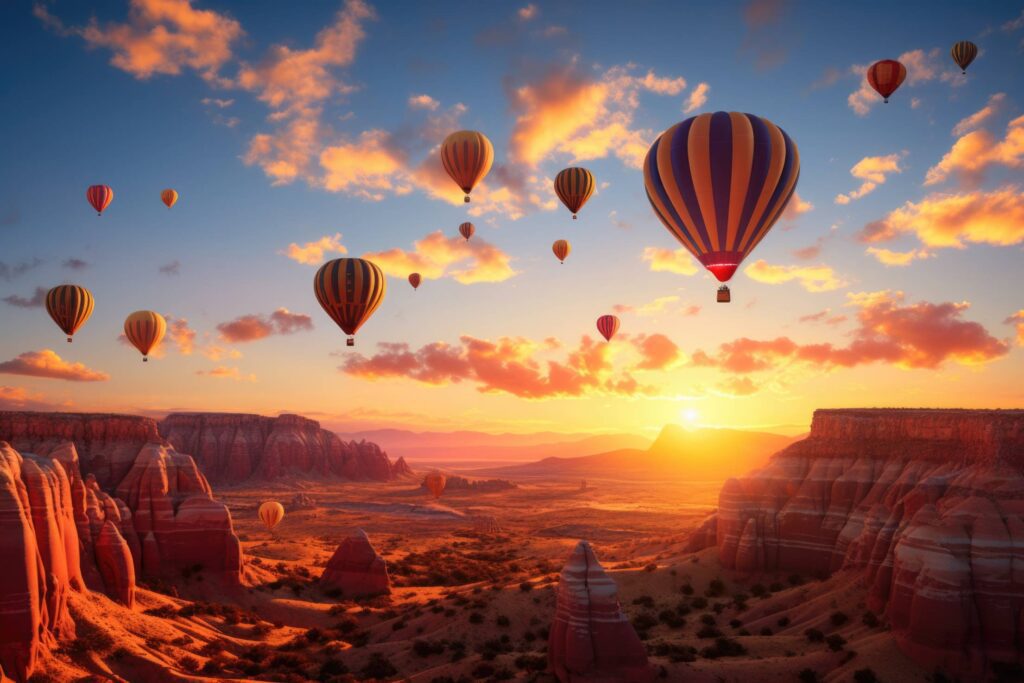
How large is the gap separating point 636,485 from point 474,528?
96134mm

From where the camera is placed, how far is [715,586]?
44.6m

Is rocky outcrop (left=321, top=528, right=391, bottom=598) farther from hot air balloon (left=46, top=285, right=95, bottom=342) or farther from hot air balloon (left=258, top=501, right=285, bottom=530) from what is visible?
hot air balloon (left=46, top=285, right=95, bottom=342)

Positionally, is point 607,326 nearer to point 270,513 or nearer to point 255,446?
point 270,513

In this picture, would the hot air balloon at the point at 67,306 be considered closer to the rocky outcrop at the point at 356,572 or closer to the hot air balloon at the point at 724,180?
the rocky outcrop at the point at 356,572

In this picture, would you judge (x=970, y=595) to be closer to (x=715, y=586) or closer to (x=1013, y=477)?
(x=1013, y=477)

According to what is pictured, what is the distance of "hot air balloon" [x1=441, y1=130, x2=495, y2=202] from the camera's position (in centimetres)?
5909

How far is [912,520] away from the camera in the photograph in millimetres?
33156

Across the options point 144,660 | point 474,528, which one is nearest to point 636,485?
point 474,528

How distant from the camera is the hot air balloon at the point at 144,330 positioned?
67.0m

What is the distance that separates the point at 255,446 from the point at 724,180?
432 ft

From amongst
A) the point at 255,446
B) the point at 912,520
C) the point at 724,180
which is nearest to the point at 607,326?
the point at 724,180

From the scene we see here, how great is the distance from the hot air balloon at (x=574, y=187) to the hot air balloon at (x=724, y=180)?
65.0 feet

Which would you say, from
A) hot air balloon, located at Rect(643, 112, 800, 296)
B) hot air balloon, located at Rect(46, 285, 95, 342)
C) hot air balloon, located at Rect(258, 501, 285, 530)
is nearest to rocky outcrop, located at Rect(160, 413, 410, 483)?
hot air balloon, located at Rect(258, 501, 285, 530)

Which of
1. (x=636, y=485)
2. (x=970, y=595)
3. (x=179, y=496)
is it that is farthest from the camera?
(x=636, y=485)
